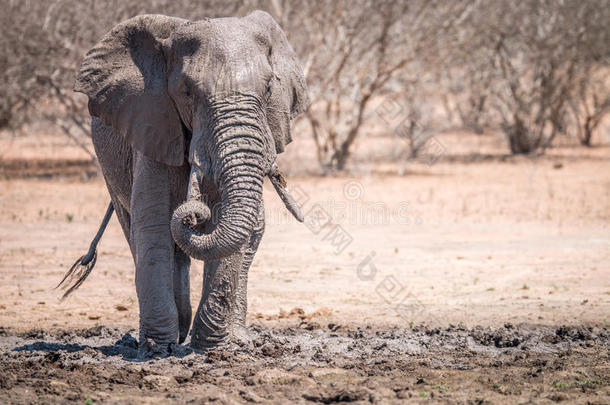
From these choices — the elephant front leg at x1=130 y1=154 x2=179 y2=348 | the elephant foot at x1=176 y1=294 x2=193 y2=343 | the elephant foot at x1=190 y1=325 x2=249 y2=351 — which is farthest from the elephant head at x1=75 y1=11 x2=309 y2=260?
the elephant foot at x1=176 y1=294 x2=193 y2=343

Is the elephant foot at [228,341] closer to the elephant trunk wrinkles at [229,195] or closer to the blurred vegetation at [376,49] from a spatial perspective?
the elephant trunk wrinkles at [229,195]

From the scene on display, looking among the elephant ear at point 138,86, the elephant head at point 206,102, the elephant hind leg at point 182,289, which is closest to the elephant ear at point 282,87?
the elephant head at point 206,102

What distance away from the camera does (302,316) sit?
7473 mm

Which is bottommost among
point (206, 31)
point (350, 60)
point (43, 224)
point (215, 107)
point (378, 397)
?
point (378, 397)

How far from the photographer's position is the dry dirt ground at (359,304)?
5.14 m

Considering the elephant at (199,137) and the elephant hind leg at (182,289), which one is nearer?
the elephant at (199,137)

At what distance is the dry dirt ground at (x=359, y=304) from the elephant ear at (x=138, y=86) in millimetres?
1522

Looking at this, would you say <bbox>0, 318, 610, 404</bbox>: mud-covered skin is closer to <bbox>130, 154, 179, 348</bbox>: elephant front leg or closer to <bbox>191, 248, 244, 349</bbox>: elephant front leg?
<bbox>191, 248, 244, 349</bbox>: elephant front leg

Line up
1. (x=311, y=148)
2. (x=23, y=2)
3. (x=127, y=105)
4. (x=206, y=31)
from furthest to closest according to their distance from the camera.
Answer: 1. (x=311, y=148)
2. (x=23, y=2)
3. (x=127, y=105)
4. (x=206, y=31)

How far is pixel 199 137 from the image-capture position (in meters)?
5.14

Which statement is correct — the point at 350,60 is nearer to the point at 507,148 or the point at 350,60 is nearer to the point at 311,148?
the point at 311,148

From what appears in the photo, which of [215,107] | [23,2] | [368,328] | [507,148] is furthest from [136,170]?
[507,148]

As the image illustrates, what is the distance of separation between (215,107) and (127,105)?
90 cm

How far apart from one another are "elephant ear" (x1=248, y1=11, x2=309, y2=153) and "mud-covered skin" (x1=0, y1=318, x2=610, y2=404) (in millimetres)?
1556
